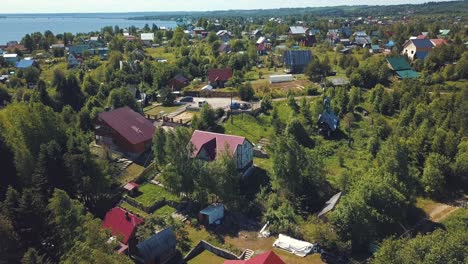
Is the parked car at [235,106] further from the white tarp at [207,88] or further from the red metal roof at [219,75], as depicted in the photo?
the red metal roof at [219,75]

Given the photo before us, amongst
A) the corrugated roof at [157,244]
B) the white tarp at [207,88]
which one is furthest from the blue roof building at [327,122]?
the corrugated roof at [157,244]

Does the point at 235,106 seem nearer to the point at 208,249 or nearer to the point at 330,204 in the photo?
the point at 330,204

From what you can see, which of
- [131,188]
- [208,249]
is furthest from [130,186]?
[208,249]

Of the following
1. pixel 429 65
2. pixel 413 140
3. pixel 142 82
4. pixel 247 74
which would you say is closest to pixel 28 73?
pixel 142 82

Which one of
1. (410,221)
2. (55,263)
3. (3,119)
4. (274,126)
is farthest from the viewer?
(274,126)

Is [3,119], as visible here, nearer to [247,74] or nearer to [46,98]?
[46,98]
